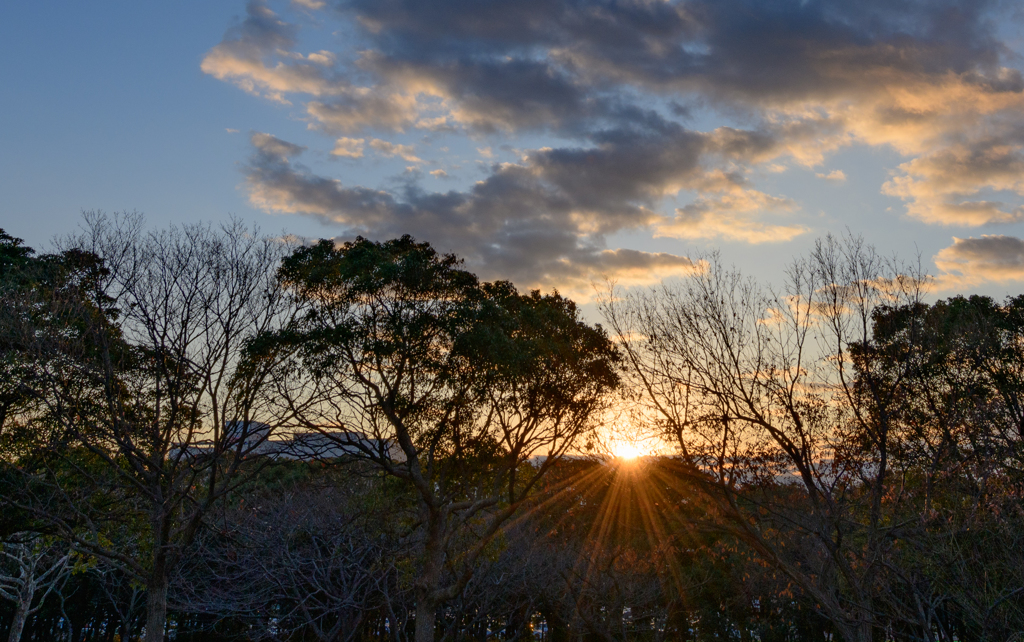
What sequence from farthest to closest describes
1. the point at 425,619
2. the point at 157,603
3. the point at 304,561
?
the point at 304,561
the point at 425,619
the point at 157,603

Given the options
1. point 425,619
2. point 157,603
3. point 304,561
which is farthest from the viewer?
point 304,561

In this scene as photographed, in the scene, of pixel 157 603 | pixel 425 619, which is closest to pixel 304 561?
pixel 425 619

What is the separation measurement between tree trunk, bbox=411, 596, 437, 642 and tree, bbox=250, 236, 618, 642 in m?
0.03

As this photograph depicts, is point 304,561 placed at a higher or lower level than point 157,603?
higher

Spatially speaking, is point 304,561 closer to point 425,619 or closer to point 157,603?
point 425,619

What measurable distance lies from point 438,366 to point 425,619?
23.5 ft

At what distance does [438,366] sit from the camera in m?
17.0

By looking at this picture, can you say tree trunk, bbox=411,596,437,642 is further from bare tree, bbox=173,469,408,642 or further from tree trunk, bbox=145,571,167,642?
tree trunk, bbox=145,571,167,642

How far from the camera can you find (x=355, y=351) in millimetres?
16875

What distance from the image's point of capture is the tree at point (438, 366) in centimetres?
1669

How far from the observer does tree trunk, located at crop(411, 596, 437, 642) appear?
61.3ft

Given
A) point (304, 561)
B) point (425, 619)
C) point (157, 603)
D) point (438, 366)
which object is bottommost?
point (425, 619)

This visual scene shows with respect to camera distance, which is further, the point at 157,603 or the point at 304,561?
the point at 304,561

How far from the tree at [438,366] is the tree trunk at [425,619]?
27mm
